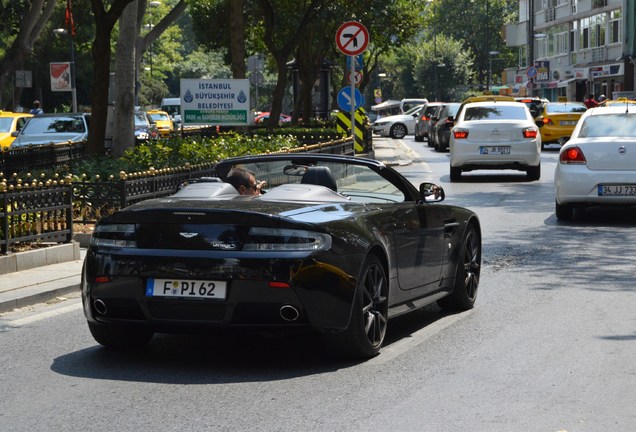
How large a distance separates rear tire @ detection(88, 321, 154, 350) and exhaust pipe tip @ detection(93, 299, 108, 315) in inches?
7.5

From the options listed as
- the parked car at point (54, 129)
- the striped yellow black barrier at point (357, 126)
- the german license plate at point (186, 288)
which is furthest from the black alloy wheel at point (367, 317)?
the striped yellow black barrier at point (357, 126)

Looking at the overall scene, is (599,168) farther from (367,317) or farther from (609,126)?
(367,317)

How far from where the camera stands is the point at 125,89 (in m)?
23.5

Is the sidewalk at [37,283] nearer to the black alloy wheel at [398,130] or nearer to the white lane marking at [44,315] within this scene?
the white lane marking at [44,315]

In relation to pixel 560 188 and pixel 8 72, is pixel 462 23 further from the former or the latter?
pixel 560 188

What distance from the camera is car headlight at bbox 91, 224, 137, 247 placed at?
8000mm

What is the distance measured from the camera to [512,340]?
352 inches

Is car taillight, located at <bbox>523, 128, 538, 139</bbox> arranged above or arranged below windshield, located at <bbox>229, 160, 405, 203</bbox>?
below

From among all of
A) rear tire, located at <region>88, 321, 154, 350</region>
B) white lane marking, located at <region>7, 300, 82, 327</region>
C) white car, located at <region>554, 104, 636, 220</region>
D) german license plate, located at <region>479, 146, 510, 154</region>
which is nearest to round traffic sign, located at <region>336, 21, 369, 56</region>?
german license plate, located at <region>479, 146, 510, 154</region>

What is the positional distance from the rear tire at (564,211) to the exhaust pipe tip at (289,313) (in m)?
10.7

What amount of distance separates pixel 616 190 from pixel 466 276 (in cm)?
743

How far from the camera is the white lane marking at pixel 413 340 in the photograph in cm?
834

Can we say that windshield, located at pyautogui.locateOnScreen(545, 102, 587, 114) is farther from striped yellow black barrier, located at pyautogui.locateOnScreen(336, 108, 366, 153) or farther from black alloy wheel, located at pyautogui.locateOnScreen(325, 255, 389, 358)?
black alloy wheel, located at pyautogui.locateOnScreen(325, 255, 389, 358)

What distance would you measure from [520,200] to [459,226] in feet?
39.2
